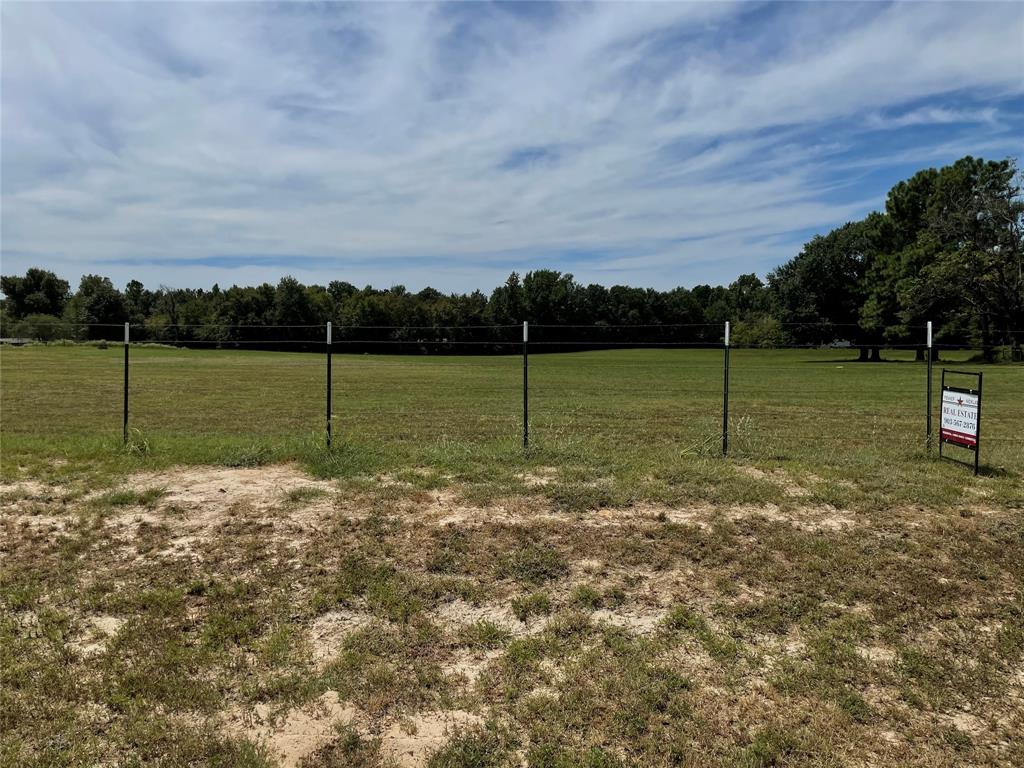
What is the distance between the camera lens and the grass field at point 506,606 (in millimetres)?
2891

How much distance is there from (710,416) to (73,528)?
39.9ft

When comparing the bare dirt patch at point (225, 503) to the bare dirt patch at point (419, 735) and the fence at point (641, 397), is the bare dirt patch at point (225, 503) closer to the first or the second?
the fence at point (641, 397)

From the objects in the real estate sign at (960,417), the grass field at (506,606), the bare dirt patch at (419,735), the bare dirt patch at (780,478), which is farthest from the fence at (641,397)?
the bare dirt patch at (419,735)

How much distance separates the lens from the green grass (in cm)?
718

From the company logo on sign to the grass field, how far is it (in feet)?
1.50

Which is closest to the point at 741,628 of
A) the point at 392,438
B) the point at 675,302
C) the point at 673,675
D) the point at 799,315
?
the point at 673,675

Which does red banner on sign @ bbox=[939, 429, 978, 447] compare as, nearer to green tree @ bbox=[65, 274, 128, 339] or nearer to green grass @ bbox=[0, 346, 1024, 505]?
green grass @ bbox=[0, 346, 1024, 505]

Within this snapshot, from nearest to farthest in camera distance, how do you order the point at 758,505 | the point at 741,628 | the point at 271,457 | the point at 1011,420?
the point at 741,628
the point at 758,505
the point at 271,457
the point at 1011,420

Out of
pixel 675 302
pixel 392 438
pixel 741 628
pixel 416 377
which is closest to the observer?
pixel 741 628

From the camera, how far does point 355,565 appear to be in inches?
Answer: 185

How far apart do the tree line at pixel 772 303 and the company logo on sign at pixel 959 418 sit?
3.94 metres

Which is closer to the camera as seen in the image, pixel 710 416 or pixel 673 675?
pixel 673 675

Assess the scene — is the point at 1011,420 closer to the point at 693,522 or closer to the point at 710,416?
the point at 710,416

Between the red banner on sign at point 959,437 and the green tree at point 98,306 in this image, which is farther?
the green tree at point 98,306
